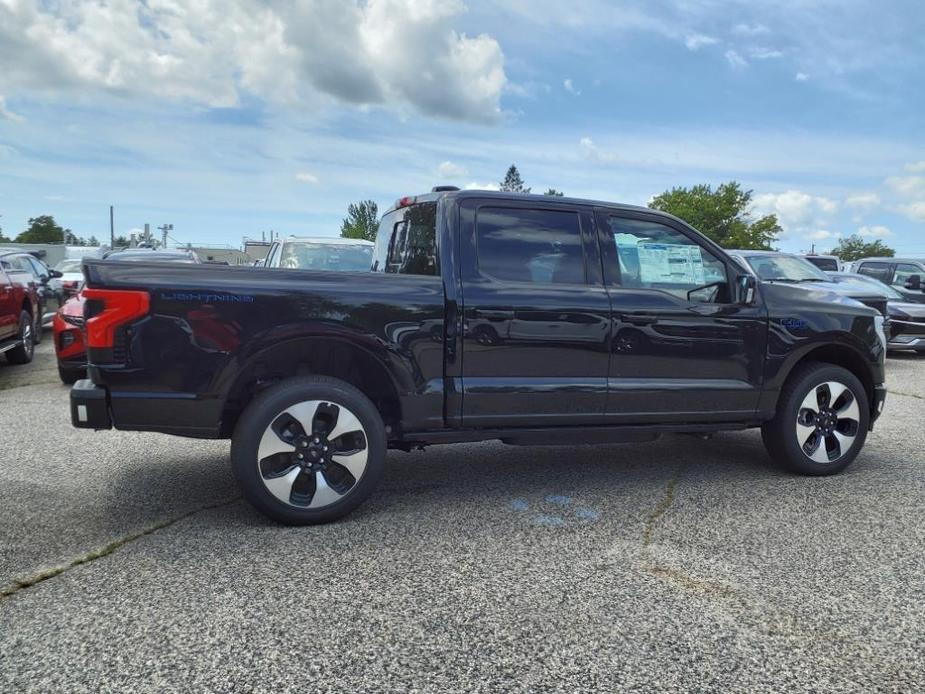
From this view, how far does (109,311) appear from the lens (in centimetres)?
359

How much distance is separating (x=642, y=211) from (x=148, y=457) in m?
3.74

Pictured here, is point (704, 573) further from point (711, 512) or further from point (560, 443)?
point (560, 443)

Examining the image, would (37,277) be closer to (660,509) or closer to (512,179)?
(660,509)

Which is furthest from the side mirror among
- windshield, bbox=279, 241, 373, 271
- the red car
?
the red car

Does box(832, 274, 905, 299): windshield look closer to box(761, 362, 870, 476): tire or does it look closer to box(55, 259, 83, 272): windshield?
box(761, 362, 870, 476): tire

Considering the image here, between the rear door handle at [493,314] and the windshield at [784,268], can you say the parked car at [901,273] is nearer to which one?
the windshield at [784,268]

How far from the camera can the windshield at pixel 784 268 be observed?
1134 cm

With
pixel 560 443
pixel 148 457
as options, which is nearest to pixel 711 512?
pixel 560 443

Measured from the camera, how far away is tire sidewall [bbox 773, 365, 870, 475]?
4844 millimetres

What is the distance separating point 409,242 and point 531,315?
1035 millimetres

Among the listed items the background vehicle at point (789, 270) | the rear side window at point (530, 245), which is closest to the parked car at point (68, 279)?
the rear side window at point (530, 245)

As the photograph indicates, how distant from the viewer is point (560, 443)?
171 inches

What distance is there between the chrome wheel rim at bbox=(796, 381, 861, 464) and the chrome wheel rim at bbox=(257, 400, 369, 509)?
9.63 feet

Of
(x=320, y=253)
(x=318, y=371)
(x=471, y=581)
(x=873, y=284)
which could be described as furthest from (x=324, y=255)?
(x=873, y=284)
